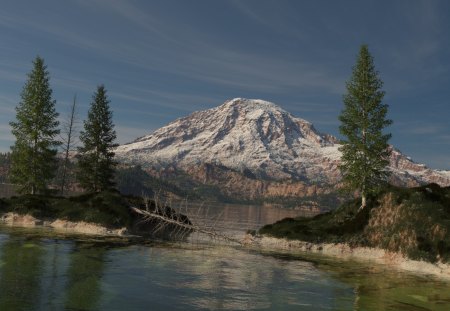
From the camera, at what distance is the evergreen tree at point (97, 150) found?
68688 mm

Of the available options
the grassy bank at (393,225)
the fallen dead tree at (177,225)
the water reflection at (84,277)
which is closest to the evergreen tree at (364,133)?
the grassy bank at (393,225)

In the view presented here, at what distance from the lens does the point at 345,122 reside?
54562 mm

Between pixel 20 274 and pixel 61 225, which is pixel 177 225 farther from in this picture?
pixel 20 274

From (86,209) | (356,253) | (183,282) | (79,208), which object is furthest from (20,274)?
(356,253)

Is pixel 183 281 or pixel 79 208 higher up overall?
pixel 79 208

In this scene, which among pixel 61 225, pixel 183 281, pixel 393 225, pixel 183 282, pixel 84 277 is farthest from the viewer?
pixel 61 225

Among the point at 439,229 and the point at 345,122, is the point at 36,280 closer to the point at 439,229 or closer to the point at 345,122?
the point at 439,229

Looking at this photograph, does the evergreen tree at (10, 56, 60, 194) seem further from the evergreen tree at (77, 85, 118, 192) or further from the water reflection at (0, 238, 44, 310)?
the water reflection at (0, 238, 44, 310)

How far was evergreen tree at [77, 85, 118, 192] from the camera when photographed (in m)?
68.7

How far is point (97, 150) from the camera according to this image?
70.8 m

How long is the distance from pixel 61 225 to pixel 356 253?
1159 inches

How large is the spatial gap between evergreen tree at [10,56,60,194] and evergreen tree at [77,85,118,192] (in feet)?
26.4

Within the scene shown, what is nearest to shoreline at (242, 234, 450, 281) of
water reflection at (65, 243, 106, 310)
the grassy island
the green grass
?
the grassy island

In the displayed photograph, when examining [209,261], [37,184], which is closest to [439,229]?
[209,261]
